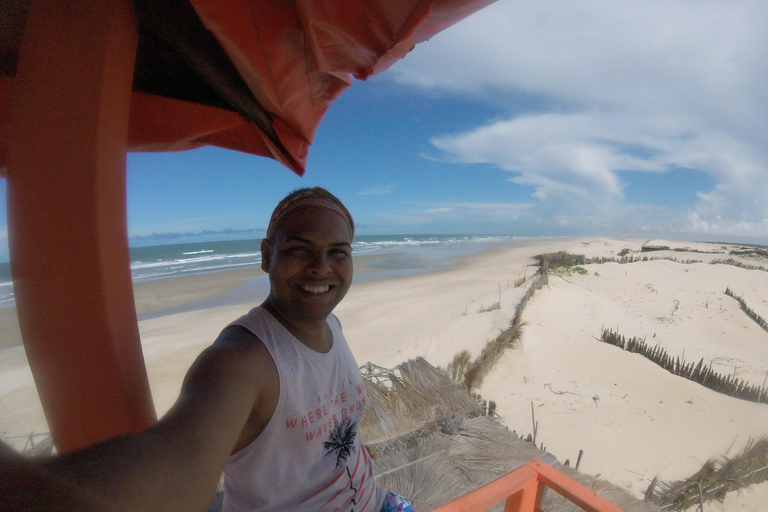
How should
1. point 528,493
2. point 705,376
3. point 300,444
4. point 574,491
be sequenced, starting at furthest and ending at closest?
point 705,376, point 528,493, point 574,491, point 300,444

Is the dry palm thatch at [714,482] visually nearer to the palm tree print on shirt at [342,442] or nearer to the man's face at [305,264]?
the palm tree print on shirt at [342,442]

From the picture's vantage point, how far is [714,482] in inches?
124

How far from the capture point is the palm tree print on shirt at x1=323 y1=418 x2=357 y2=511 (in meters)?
1.22

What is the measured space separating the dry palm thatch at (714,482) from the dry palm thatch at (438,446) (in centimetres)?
72

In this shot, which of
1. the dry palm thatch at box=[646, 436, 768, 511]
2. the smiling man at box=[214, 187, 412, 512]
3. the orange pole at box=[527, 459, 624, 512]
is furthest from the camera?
the dry palm thatch at box=[646, 436, 768, 511]

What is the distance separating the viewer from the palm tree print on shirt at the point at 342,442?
1.22 m

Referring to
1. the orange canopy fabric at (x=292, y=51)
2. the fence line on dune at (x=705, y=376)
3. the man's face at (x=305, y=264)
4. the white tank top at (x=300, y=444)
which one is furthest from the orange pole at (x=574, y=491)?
the fence line on dune at (x=705, y=376)

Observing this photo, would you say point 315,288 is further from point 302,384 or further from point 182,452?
point 182,452

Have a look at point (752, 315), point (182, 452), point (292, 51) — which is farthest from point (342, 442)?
point (752, 315)

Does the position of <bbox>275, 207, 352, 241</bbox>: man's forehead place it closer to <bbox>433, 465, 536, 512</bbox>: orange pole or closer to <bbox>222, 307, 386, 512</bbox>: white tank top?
<bbox>222, 307, 386, 512</bbox>: white tank top

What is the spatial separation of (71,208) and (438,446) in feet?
9.86

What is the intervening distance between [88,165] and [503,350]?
6.42 meters

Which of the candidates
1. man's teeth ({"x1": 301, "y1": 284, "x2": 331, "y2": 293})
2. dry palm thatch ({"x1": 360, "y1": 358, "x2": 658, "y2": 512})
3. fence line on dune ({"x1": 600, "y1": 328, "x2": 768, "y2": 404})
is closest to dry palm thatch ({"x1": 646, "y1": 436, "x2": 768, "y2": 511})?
dry palm thatch ({"x1": 360, "y1": 358, "x2": 658, "y2": 512})

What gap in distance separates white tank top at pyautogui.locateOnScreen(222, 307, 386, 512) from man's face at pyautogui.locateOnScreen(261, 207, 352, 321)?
98mm
